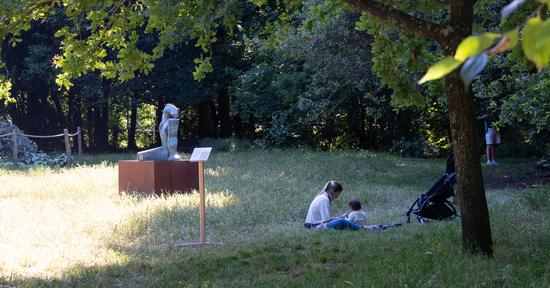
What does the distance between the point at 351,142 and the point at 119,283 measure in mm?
24508

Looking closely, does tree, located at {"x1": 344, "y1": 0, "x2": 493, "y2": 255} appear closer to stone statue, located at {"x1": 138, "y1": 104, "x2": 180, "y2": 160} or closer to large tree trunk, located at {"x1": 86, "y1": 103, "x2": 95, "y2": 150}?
stone statue, located at {"x1": 138, "y1": 104, "x2": 180, "y2": 160}

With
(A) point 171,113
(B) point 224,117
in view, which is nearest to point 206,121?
(B) point 224,117

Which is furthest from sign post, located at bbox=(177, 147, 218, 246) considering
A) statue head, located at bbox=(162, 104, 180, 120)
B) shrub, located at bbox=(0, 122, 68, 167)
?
shrub, located at bbox=(0, 122, 68, 167)

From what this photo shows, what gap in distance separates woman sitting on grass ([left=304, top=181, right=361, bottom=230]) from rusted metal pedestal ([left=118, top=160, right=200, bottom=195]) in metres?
5.26

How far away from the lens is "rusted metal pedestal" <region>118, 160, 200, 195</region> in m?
14.6

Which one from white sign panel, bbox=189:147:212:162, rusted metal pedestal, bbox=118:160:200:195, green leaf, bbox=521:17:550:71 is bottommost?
rusted metal pedestal, bbox=118:160:200:195

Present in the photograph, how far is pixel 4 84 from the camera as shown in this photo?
817 centimetres

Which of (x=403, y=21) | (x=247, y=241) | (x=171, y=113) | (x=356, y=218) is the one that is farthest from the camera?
(x=171, y=113)

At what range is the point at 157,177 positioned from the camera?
1459 cm

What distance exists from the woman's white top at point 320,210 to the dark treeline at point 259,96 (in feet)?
29.9

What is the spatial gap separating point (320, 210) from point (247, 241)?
5.75ft

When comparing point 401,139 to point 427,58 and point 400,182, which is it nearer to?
point 400,182

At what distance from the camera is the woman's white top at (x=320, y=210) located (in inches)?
397

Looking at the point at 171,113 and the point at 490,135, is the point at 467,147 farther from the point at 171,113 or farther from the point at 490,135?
the point at 490,135
